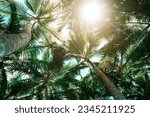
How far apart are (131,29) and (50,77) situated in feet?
14.5

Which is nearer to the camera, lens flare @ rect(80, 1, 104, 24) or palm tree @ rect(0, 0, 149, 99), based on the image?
lens flare @ rect(80, 1, 104, 24)

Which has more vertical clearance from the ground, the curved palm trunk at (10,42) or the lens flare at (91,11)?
the lens flare at (91,11)

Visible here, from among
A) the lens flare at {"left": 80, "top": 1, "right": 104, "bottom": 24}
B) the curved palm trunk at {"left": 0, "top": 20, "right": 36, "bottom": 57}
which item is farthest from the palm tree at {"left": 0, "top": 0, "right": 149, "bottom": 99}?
the curved palm trunk at {"left": 0, "top": 20, "right": 36, "bottom": 57}

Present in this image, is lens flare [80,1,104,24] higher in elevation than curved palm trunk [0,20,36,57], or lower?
higher

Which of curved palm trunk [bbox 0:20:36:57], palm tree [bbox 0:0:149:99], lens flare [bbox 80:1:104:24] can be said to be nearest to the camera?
curved palm trunk [bbox 0:20:36:57]

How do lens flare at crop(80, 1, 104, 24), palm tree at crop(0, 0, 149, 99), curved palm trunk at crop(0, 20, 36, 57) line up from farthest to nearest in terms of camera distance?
palm tree at crop(0, 0, 149, 99)
lens flare at crop(80, 1, 104, 24)
curved palm trunk at crop(0, 20, 36, 57)

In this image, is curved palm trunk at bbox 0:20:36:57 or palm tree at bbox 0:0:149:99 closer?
curved palm trunk at bbox 0:20:36:57

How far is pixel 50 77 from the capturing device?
578 inches

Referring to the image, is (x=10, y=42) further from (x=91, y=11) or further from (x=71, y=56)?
(x=71, y=56)

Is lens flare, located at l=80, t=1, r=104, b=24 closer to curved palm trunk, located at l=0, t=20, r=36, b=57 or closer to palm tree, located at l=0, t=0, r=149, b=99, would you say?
palm tree, located at l=0, t=0, r=149, b=99

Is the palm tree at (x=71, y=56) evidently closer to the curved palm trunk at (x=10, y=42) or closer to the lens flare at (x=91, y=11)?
the lens flare at (x=91, y=11)

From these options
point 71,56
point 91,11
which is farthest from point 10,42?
point 71,56

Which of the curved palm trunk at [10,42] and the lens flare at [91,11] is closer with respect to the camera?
the curved palm trunk at [10,42]

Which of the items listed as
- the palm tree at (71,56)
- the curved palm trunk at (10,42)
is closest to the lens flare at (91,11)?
the palm tree at (71,56)
